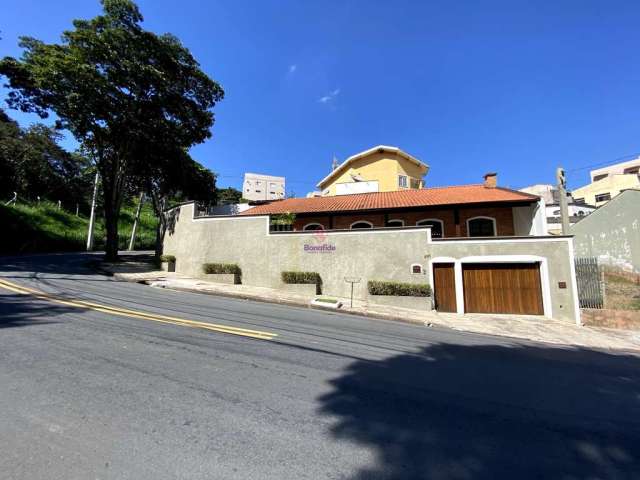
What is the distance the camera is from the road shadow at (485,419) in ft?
8.52

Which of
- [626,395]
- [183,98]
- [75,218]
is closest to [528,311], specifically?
[626,395]

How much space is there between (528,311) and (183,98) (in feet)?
75.5

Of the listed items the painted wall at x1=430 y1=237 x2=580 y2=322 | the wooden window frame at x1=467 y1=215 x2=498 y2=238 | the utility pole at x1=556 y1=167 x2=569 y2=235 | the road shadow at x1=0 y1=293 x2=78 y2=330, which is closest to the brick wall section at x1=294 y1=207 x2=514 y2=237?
the wooden window frame at x1=467 y1=215 x2=498 y2=238

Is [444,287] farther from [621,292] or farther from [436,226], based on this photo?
[621,292]

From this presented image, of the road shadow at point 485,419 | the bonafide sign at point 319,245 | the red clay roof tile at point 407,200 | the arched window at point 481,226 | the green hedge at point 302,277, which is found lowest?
the road shadow at point 485,419

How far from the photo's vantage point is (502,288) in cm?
1277

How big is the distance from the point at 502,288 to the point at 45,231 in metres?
39.9

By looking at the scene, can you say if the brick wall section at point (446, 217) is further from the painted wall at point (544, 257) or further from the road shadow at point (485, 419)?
the road shadow at point (485, 419)

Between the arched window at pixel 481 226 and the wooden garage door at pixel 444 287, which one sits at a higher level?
the arched window at pixel 481 226

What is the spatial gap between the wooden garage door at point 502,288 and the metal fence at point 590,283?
292 centimetres

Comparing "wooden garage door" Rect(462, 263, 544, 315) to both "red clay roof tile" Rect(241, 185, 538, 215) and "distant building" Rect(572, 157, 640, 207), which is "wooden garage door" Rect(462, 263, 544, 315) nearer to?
"red clay roof tile" Rect(241, 185, 538, 215)

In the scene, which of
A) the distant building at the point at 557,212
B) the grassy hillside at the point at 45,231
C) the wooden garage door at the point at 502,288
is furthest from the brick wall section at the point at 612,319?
the grassy hillside at the point at 45,231

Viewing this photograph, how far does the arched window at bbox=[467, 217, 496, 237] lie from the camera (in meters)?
16.6

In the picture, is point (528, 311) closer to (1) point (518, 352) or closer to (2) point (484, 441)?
(1) point (518, 352)
